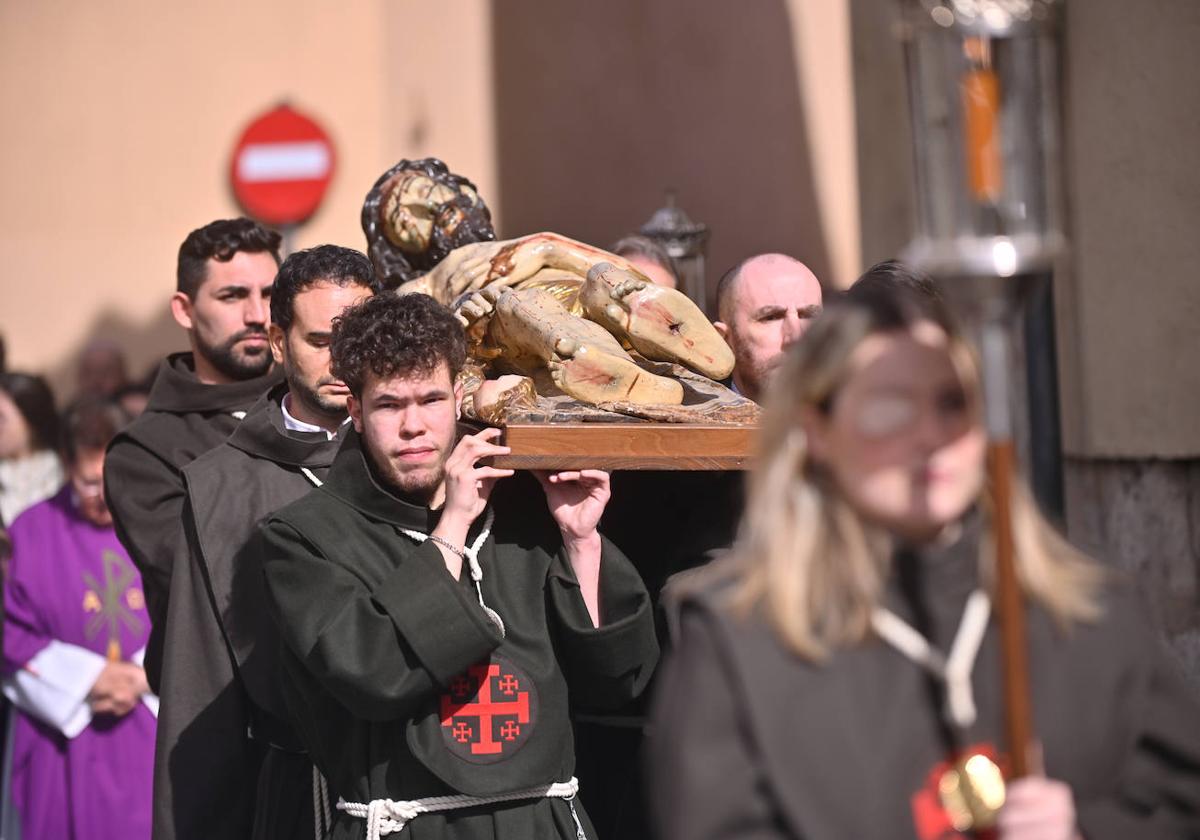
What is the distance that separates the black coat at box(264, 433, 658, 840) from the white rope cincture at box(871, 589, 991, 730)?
128 centimetres

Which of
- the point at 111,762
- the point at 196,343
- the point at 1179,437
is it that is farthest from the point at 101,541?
the point at 1179,437

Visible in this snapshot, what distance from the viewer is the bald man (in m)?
4.68

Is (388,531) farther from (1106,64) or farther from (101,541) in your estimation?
(1106,64)

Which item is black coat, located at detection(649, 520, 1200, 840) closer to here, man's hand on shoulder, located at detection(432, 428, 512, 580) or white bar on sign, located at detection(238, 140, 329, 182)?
man's hand on shoulder, located at detection(432, 428, 512, 580)

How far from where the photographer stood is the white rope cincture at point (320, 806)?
408cm

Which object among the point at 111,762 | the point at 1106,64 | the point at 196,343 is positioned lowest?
the point at 111,762

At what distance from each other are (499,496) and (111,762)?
268cm

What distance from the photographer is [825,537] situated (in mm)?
2535

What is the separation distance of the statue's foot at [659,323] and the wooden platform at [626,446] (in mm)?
374

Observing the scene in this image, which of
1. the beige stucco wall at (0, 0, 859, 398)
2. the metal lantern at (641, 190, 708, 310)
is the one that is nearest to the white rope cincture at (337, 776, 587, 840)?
the metal lantern at (641, 190, 708, 310)

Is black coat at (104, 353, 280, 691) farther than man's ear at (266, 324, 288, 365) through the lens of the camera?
Yes

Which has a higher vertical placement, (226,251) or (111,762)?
(226,251)

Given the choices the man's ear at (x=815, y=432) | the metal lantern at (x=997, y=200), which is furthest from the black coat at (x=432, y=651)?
the metal lantern at (x=997, y=200)

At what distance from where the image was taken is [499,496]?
13.4 feet
